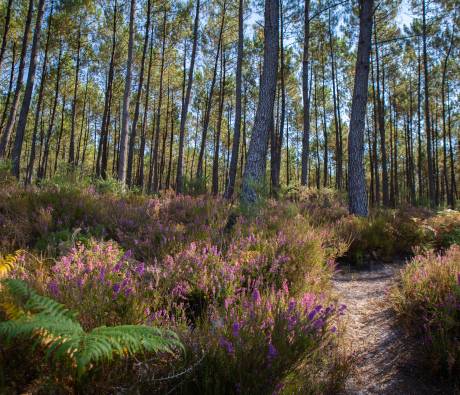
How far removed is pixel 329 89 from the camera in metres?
26.6

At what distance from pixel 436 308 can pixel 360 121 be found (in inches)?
266

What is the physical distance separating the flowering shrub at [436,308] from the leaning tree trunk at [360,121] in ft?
15.9

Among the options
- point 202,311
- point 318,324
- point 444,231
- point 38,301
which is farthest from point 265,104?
point 38,301

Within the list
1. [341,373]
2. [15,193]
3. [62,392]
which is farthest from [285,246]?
[15,193]

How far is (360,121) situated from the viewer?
28.0 ft

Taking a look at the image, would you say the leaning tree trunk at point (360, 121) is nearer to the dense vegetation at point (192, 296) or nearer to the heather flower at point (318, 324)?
→ the dense vegetation at point (192, 296)

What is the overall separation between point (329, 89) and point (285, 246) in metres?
25.7

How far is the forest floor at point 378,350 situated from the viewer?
2328mm

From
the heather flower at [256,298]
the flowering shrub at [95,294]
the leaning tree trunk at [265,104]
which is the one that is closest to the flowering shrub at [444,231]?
the leaning tree trunk at [265,104]

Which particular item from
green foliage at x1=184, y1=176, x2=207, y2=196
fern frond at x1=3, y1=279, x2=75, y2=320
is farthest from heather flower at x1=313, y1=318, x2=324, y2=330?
green foliage at x1=184, y1=176, x2=207, y2=196

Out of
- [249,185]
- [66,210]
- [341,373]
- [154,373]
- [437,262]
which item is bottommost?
[341,373]

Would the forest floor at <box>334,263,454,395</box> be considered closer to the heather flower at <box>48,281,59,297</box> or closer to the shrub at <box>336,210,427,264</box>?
the shrub at <box>336,210,427,264</box>

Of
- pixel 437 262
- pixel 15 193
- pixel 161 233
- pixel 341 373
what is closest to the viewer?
pixel 341 373

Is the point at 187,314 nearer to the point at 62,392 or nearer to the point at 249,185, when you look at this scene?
the point at 62,392
